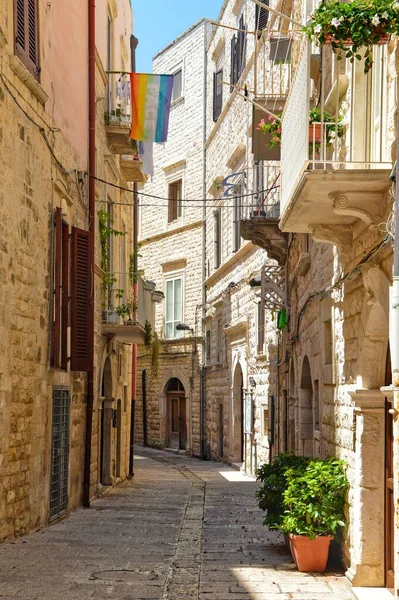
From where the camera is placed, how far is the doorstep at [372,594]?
726 centimetres

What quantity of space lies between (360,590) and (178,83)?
2598cm

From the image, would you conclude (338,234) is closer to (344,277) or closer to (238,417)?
(344,277)

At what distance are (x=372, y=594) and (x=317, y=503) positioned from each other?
1228 millimetres

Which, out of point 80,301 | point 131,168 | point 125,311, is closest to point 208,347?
point 131,168

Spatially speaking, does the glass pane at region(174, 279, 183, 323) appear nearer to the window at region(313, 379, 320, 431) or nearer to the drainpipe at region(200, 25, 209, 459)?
the drainpipe at region(200, 25, 209, 459)

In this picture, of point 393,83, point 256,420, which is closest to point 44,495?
point 393,83

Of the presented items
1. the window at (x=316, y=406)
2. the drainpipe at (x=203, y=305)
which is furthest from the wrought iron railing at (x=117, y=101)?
the drainpipe at (x=203, y=305)

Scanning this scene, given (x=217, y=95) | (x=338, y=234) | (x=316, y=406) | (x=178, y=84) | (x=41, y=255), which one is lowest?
(x=316, y=406)

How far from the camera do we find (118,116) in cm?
1677

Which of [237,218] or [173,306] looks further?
[173,306]

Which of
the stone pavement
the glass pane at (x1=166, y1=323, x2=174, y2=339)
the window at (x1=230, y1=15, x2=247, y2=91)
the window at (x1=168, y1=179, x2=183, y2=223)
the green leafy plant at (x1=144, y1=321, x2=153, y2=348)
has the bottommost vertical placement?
the stone pavement

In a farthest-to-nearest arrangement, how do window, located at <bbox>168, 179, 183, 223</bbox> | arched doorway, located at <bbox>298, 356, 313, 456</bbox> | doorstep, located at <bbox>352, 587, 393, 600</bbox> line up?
window, located at <bbox>168, 179, 183, 223</bbox>, arched doorway, located at <bbox>298, 356, 313, 456</bbox>, doorstep, located at <bbox>352, 587, 393, 600</bbox>

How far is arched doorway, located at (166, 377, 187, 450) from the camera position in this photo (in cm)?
3064

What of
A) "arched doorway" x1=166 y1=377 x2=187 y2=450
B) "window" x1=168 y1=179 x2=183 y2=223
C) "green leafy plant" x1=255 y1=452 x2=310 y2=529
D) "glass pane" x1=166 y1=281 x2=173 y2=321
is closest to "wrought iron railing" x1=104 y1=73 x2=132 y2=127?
"green leafy plant" x1=255 y1=452 x2=310 y2=529
